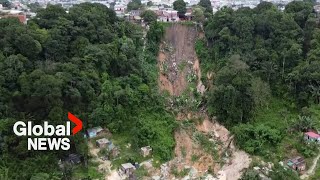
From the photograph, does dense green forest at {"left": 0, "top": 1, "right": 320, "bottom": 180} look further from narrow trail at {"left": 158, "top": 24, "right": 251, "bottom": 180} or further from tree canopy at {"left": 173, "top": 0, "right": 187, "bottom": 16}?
tree canopy at {"left": 173, "top": 0, "right": 187, "bottom": 16}

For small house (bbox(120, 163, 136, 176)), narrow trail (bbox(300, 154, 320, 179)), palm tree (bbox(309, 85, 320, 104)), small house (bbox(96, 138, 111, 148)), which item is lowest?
small house (bbox(120, 163, 136, 176))

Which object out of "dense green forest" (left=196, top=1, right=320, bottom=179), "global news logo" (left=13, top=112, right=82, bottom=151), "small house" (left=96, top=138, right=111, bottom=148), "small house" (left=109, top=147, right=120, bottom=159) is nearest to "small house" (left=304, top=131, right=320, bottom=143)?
"dense green forest" (left=196, top=1, right=320, bottom=179)

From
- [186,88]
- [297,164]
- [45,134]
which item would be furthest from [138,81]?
[297,164]

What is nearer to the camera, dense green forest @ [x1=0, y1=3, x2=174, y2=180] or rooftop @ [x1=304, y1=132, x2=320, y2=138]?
dense green forest @ [x1=0, y1=3, x2=174, y2=180]

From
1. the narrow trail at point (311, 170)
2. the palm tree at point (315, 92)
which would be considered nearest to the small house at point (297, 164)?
the narrow trail at point (311, 170)

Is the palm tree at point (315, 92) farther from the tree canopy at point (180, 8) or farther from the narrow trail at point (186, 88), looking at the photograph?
the tree canopy at point (180, 8)

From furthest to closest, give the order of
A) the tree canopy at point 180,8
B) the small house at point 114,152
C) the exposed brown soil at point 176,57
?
the tree canopy at point 180,8 → the exposed brown soil at point 176,57 → the small house at point 114,152

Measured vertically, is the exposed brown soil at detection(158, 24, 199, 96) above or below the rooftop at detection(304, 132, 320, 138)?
above

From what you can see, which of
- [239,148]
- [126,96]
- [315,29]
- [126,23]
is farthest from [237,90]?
[126,23]
